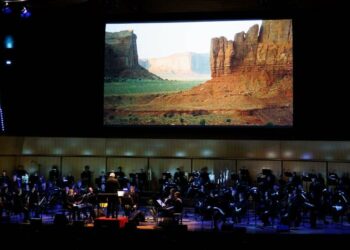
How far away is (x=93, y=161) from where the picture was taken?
2025cm

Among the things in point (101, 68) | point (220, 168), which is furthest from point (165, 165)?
point (101, 68)

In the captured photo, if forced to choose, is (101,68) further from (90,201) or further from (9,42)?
(90,201)

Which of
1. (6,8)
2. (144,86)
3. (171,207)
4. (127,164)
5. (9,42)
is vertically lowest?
(171,207)

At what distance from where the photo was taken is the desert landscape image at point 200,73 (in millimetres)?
17734

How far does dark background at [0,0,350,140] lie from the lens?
17.7 metres

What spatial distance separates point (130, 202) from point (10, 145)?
28.0ft

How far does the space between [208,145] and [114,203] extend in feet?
22.5

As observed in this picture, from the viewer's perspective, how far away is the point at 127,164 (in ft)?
65.9

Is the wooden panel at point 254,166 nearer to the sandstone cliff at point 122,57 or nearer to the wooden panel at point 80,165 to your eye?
the sandstone cliff at point 122,57

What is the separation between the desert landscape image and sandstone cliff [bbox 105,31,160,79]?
0.13 feet

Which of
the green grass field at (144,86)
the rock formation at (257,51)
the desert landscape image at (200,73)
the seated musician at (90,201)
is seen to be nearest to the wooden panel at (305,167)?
the desert landscape image at (200,73)

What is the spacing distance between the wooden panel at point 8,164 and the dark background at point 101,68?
1655 mm

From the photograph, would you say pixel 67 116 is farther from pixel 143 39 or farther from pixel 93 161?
pixel 143 39

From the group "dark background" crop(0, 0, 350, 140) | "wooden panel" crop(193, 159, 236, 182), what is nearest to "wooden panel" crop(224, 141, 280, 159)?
"wooden panel" crop(193, 159, 236, 182)
